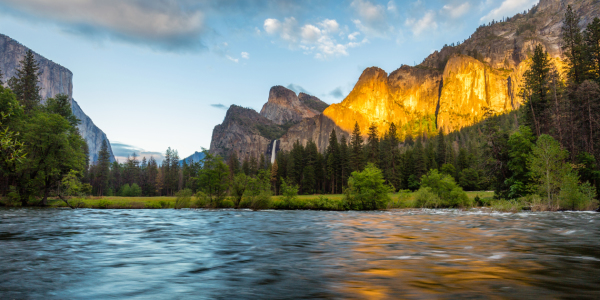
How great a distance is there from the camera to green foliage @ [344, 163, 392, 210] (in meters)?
38.2

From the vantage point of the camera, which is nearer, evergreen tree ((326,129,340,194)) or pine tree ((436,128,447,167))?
evergreen tree ((326,129,340,194))

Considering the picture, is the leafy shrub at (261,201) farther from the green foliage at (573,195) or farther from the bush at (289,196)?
the green foliage at (573,195)

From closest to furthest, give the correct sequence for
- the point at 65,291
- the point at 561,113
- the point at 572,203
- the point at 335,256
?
the point at 65,291
the point at 335,256
the point at 572,203
the point at 561,113

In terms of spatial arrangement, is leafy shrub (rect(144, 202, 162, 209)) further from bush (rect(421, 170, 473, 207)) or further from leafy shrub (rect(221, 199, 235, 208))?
bush (rect(421, 170, 473, 207))

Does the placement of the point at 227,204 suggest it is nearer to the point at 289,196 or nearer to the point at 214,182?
the point at 214,182

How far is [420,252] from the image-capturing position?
347 inches

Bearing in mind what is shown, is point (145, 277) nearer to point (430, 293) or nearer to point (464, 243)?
point (430, 293)

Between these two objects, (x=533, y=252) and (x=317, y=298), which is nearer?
(x=317, y=298)

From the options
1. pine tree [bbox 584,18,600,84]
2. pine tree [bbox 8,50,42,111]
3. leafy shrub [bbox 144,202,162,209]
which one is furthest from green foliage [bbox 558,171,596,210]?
pine tree [bbox 8,50,42,111]

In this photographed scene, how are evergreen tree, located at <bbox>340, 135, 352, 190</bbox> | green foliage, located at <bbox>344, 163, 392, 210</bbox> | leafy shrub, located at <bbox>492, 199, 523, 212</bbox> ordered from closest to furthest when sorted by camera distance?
leafy shrub, located at <bbox>492, 199, 523, 212</bbox>
green foliage, located at <bbox>344, 163, 392, 210</bbox>
evergreen tree, located at <bbox>340, 135, 352, 190</bbox>

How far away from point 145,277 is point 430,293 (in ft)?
18.5

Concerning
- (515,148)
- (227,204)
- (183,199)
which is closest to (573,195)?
(515,148)

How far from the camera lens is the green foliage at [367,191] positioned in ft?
125

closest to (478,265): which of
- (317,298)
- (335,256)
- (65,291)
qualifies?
(335,256)
